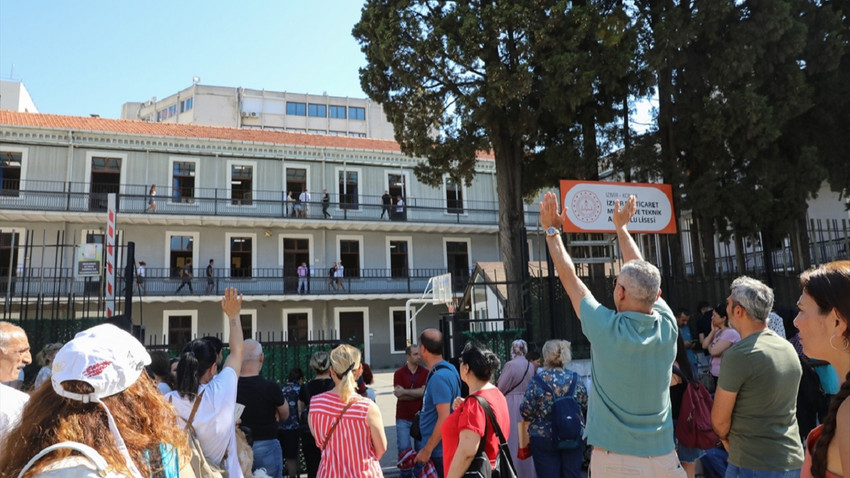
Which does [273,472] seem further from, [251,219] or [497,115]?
[251,219]

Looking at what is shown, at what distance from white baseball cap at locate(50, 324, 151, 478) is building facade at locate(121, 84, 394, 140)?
49050 millimetres

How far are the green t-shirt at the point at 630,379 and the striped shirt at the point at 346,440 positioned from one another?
1.54 meters

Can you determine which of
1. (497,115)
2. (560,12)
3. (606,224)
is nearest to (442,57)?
(497,115)

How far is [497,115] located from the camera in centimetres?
1353

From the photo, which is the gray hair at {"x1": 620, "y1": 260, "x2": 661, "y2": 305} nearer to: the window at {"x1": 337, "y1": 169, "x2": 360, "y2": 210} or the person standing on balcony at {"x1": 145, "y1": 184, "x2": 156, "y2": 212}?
the person standing on balcony at {"x1": 145, "y1": 184, "x2": 156, "y2": 212}

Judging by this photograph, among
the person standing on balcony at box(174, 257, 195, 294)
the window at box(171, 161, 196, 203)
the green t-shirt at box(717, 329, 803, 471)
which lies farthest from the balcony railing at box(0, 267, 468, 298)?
the green t-shirt at box(717, 329, 803, 471)

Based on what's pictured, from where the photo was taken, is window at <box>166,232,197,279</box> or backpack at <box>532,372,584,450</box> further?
window at <box>166,232,197,279</box>

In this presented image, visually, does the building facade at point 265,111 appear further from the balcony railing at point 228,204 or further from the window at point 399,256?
the window at point 399,256

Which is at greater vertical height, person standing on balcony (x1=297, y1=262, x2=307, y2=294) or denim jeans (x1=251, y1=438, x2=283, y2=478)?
person standing on balcony (x1=297, y1=262, x2=307, y2=294)

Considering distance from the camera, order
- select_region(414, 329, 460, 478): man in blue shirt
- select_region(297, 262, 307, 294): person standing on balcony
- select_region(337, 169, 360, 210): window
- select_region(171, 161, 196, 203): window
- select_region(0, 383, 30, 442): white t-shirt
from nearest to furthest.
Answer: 1. select_region(0, 383, 30, 442): white t-shirt
2. select_region(414, 329, 460, 478): man in blue shirt
3. select_region(171, 161, 196, 203): window
4. select_region(297, 262, 307, 294): person standing on balcony
5. select_region(337, 169, 360, 210): window

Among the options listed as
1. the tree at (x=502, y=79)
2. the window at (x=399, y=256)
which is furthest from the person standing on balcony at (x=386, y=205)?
the tree at (x=502, y=79)

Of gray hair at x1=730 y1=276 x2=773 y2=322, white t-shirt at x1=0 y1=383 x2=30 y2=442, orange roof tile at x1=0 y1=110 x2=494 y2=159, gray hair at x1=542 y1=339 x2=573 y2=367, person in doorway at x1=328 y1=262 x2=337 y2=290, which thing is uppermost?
orange roof tile at x1=0 y1=110 x2=494 y2=159

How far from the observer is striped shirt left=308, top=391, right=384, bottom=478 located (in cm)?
391

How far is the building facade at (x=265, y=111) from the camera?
52750 millimetres
